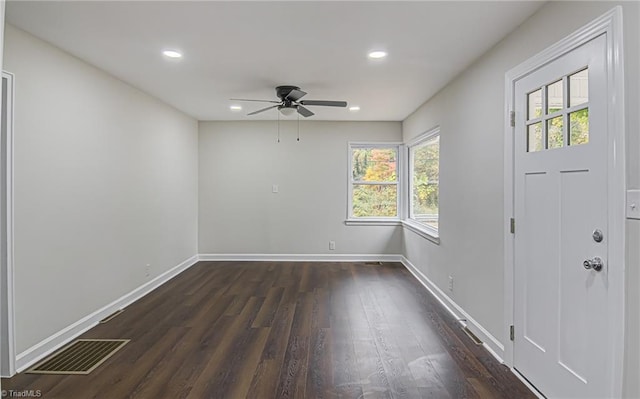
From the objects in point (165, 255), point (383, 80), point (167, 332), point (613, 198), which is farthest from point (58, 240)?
point (613, 198)

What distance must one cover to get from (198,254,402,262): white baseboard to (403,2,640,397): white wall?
166 cm

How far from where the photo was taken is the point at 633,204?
1594 mm

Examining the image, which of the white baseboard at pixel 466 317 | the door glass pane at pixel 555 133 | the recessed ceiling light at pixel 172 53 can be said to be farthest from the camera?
the recessed ceiling light at pixel 172 53

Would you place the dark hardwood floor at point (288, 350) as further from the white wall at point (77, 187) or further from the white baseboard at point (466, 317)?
the white wall at point (77, 187)

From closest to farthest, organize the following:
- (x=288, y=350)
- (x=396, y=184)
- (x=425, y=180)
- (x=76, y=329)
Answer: (x=288, y=350)
(x=76, y=329)
(x=425, y=180)
(x=396, y=184)

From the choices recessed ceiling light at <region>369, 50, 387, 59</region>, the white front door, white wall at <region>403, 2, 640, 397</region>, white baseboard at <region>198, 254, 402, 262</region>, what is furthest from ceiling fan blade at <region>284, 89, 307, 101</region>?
white baseboard at <region>198, 254, 402, 262</region>

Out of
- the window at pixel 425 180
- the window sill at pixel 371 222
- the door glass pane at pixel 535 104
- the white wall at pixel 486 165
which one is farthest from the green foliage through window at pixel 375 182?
the door glass pane at pixel 535 104

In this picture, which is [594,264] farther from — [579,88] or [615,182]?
[579,88]

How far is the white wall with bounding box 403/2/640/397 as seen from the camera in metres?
1.60

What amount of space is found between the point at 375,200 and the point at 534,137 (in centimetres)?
402

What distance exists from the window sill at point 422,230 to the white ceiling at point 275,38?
5.72 ft

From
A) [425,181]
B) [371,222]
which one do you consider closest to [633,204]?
[425,181]

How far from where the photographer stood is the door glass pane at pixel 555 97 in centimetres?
211

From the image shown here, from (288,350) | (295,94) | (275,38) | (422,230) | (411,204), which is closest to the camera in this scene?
(275,38)
